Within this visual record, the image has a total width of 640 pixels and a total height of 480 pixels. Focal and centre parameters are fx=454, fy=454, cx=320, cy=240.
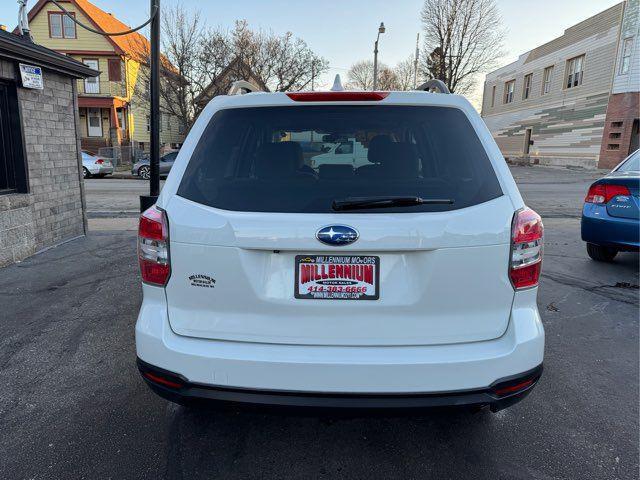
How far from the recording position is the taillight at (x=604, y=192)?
5412mm

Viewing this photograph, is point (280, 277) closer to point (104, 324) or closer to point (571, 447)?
point (571, 447)

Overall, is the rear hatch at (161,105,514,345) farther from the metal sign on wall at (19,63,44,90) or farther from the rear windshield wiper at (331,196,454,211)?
the metal sign on wall at (19,63,44,90)

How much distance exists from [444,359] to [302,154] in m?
1.27

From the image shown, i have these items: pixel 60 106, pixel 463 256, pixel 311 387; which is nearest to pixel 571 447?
pixel 463 256

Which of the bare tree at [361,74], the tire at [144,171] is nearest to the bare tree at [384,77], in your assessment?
the bare tree at [361,74]

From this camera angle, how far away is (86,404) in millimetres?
2920

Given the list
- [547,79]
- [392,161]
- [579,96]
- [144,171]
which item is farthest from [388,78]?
[392,161]

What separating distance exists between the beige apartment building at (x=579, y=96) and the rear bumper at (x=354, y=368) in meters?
29.0

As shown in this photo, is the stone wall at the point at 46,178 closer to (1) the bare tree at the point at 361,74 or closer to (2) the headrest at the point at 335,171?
(2) the headrest at the point at 335,171

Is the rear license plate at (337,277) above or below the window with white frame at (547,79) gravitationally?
below

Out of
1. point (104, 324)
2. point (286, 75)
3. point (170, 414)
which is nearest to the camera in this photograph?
point (170, 414)

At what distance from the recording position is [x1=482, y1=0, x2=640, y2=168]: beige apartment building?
25984 millimetres

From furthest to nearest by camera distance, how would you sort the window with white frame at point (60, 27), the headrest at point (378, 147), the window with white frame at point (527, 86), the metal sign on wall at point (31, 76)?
the window with white frame at point (527, 86)
the window with white frame at point (60, 27)
the metal sign on wall at point (31, 76)
the headrest at point (378, 147)

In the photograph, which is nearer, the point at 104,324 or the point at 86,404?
the point at 86,404
